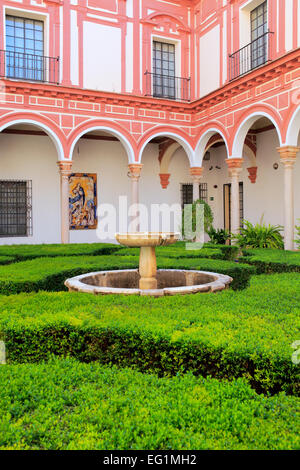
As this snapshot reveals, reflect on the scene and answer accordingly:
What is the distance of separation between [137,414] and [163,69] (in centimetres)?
1366

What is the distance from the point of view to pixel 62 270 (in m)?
5.77

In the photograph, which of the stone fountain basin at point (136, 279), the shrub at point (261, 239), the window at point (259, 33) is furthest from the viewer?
the window at point (259, 33)

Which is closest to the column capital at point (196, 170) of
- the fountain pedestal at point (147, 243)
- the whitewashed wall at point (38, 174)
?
the whitewashed wall at point (38, 174)

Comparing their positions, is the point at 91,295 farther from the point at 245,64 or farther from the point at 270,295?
the point at 245,64

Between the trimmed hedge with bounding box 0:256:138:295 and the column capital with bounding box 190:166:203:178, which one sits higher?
the column capital with bounding box 190:166:203:178

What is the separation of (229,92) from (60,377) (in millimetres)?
10876

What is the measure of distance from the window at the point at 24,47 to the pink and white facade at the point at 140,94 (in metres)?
0.03

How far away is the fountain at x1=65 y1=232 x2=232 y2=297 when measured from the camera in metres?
4.36

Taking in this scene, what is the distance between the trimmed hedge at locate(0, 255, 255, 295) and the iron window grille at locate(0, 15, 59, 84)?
7.37 meters

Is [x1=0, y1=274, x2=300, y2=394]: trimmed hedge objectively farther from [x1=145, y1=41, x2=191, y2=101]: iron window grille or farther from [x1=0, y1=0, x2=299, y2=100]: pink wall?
[x1=145, y1=41, x2=191, y2=101]: iron window grille

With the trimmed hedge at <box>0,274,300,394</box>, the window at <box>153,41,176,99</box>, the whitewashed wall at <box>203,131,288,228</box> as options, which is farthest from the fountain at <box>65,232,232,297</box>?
the window at <box>153,41,176,99</box>

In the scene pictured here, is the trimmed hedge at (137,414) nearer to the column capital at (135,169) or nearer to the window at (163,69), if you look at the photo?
the column capital at (135,169)

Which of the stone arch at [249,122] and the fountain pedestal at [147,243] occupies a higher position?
the stone arch at [249,122]

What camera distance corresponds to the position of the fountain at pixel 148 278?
4.36 metres
